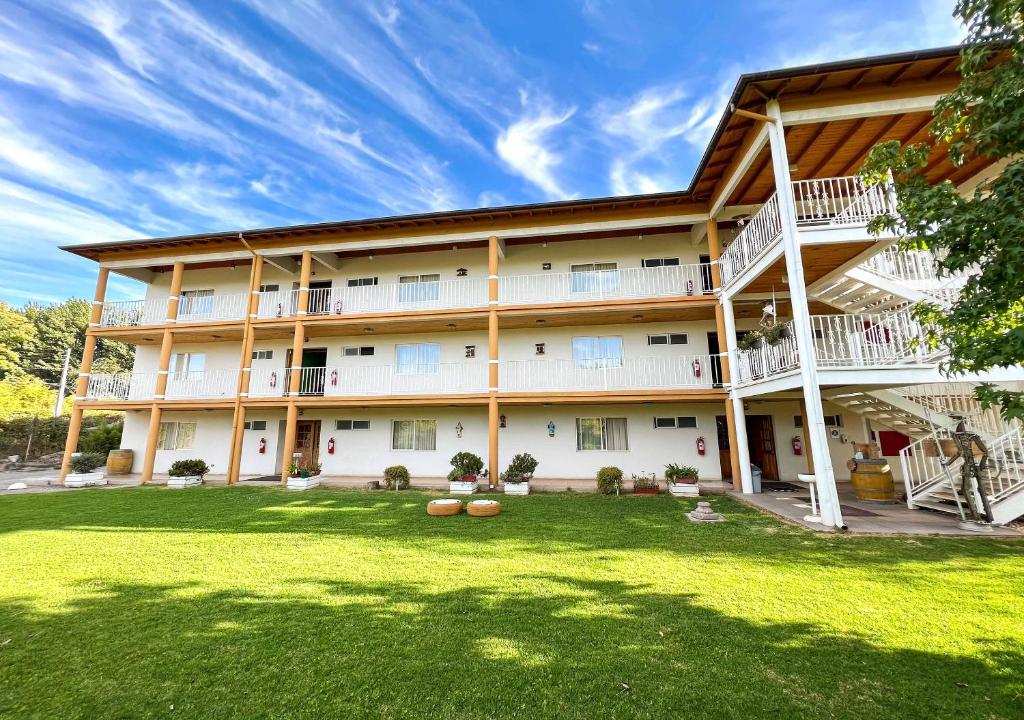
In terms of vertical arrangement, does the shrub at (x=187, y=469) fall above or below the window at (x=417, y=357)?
below

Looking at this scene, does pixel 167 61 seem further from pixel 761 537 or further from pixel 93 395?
pixel 761 537

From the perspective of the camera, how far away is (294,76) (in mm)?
15344

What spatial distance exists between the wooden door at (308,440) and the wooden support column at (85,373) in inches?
275

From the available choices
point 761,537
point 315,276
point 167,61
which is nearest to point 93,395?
point 315,276

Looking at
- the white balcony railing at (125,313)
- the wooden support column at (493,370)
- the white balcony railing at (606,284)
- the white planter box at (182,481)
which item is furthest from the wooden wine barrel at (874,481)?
the white balcony railing at (125,313)

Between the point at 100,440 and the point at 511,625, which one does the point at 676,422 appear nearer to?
the point at 511,625

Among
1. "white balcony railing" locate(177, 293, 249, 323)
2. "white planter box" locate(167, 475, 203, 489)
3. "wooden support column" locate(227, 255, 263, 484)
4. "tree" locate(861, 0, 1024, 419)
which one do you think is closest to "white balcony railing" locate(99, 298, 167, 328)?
"white balcony railing" locate(177, 293, 249, 323)

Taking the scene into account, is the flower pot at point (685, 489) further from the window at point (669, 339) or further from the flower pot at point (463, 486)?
the flower pot at point (463, 486)

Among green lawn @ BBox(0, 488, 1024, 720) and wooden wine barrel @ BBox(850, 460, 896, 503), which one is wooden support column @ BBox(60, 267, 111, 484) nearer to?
green lawn @ BBox(0, 488, 1024, 720)

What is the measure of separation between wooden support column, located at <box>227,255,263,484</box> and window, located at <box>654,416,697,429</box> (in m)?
14.4

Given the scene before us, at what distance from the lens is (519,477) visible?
11766mm

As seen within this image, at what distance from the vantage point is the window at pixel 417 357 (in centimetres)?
1487

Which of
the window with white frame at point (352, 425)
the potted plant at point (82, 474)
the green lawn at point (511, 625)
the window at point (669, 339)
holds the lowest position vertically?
the green lawn at point (511, 625)

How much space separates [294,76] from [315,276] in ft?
25.0
